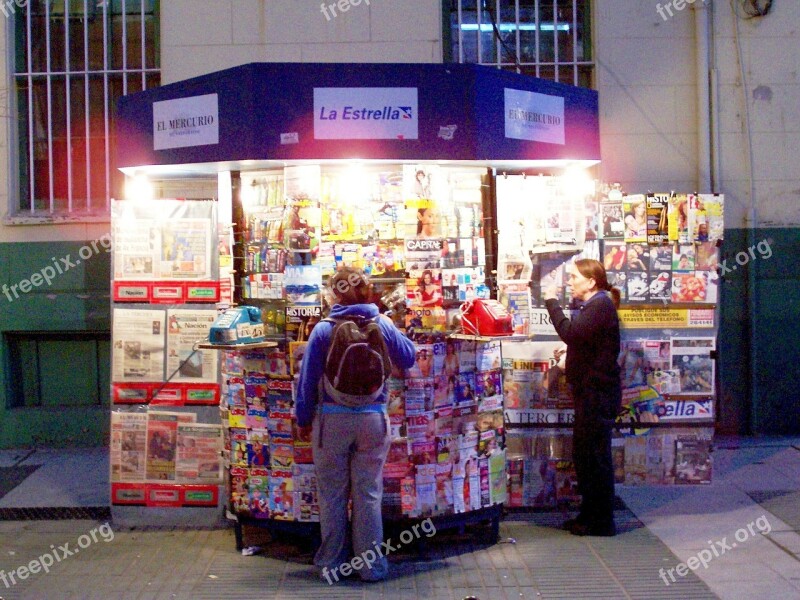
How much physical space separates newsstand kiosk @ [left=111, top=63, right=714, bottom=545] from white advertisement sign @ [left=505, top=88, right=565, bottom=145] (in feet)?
0.04

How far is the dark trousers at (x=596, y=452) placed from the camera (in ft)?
20.1

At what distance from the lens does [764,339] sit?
888 centimetres

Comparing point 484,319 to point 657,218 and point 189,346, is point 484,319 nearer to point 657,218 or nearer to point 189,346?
point 657,218

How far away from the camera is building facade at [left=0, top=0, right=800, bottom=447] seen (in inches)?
344

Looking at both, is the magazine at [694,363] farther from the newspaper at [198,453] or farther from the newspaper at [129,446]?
the newspaper at [129,446]

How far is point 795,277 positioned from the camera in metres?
8.90

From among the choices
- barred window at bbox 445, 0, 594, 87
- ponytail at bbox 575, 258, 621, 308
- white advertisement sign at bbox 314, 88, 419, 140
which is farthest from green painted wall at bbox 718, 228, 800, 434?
white advertisement sign at bbox 314, 88, 419, 140

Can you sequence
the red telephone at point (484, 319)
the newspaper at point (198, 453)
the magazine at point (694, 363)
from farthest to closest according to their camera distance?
the magazine at point (694, 363) < the newspaper at point (198, 453) < the red telephone at point (484, 319)

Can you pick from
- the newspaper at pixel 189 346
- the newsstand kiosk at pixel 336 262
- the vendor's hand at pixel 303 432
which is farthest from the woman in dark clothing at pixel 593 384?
the newspaper at pixel 189 346

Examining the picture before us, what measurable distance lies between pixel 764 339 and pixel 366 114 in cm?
505

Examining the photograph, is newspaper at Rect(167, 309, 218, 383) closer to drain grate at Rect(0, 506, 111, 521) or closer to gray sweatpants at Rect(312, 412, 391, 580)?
drain grate at Rect(0, 506, 111, 521)

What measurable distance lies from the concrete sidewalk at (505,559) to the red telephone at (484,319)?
139 centimetres

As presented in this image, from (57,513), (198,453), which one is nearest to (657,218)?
(198,453)

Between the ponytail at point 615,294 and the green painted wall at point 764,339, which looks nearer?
the ponytail at point 615,294
